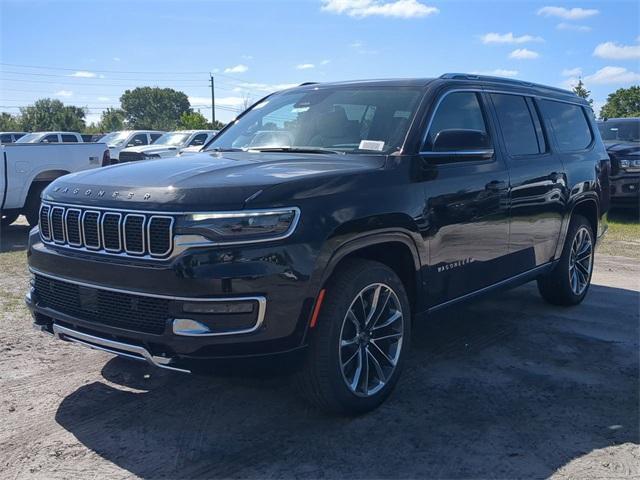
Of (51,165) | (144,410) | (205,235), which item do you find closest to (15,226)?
(51,165)

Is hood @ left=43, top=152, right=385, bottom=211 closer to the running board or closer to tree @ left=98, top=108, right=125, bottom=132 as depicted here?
the running board

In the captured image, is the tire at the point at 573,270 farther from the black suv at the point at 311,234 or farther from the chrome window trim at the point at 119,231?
the chrome window trim at the point at 119,231

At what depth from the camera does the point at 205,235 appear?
3195mm

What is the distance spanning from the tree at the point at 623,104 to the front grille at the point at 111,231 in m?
53.4

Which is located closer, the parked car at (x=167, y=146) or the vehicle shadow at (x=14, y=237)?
the vehicle shadow at (x=14, y=237)

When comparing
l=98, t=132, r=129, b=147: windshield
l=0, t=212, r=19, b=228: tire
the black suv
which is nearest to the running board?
the black suv

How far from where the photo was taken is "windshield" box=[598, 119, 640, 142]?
13.8m

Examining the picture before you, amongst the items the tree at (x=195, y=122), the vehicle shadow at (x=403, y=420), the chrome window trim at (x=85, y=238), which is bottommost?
the vehicle shadow at (x=403, y=420)

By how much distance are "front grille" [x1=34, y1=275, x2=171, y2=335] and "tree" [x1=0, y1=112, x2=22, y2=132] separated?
77754 mm

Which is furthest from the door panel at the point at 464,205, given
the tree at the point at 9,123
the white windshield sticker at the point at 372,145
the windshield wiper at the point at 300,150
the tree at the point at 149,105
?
the tree at the point at 149,105

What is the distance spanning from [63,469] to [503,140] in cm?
380

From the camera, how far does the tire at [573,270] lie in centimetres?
616

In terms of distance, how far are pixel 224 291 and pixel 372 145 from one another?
5.29 feet

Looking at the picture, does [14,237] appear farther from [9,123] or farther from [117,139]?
[9,123]
